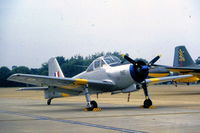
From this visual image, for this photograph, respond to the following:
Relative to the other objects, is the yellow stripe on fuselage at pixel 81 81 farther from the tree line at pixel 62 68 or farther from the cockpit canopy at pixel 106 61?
the tree line at pixel 62 68

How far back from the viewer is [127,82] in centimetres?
1611

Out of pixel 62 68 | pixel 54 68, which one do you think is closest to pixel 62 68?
pixel 62 68

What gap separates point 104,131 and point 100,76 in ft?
27.6

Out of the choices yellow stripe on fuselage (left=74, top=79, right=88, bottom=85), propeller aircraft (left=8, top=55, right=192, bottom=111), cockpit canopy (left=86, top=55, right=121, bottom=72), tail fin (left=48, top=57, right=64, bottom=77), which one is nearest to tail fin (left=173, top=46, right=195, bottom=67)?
tail fin (left=48, top=57, right=64, bottom=77)

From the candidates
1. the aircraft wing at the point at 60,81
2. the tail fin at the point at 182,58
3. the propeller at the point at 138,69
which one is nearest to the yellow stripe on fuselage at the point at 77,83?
the aircraft wing at the point at 60,81

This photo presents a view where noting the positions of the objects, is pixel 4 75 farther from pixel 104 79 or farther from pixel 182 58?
pixel 104 79

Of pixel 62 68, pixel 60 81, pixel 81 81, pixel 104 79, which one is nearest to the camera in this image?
pixel 81 81

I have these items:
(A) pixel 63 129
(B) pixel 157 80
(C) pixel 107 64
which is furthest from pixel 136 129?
(B) pixel 157 80

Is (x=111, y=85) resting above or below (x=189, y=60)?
below

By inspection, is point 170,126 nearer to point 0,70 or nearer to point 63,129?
point 63,129

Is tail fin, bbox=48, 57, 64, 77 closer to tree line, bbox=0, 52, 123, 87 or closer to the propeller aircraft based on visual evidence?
the propeller aircraft

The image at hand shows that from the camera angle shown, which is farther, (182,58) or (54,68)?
(182,58)

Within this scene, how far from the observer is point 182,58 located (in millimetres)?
41094

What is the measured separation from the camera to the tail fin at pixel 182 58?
40531mm
